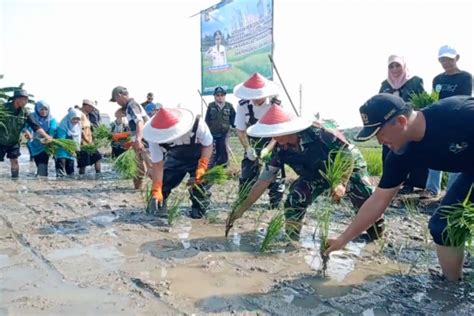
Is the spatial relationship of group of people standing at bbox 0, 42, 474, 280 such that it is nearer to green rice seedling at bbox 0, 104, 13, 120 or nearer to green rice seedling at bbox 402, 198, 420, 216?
green rice seedling at bbox 402, 198, 420, 216

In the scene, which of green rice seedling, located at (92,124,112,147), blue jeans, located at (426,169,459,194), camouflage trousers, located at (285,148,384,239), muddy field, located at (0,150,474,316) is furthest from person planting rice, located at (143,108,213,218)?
green rice seedling, located at (92,124,112,147)

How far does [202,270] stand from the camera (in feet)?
10.3

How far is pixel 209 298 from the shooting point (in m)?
2.64

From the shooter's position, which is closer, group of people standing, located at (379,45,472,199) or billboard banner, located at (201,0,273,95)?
group of people standing, located at (379,45,472,199)

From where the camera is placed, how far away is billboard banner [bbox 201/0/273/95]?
9250 mm

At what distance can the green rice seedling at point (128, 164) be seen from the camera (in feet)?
21.2

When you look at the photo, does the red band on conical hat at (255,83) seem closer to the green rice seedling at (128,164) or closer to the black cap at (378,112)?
the green rice seedling at (128,164)

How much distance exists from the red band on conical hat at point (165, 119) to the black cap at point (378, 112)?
2.30 metres

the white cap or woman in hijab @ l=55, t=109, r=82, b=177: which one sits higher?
the white cap

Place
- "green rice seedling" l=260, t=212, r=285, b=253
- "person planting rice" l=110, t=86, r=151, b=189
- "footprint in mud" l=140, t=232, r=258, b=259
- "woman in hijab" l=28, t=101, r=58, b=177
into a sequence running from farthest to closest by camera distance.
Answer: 1. "woman in hijab" l=28, t=101, r=58, b=177
2. "person planting rice" l=110, t=86, r=151, b=189
3. "footprint in mud" l=140, t=232, r=258, b=259
4. "green rice seedling" l=260, t=212, r=285, b=253

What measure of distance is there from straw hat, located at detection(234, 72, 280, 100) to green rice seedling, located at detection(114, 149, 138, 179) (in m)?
1.96

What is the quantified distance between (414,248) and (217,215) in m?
1.91

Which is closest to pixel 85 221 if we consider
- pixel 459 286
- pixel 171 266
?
pixel 171 266

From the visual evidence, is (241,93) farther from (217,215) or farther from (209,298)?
(209,298)
